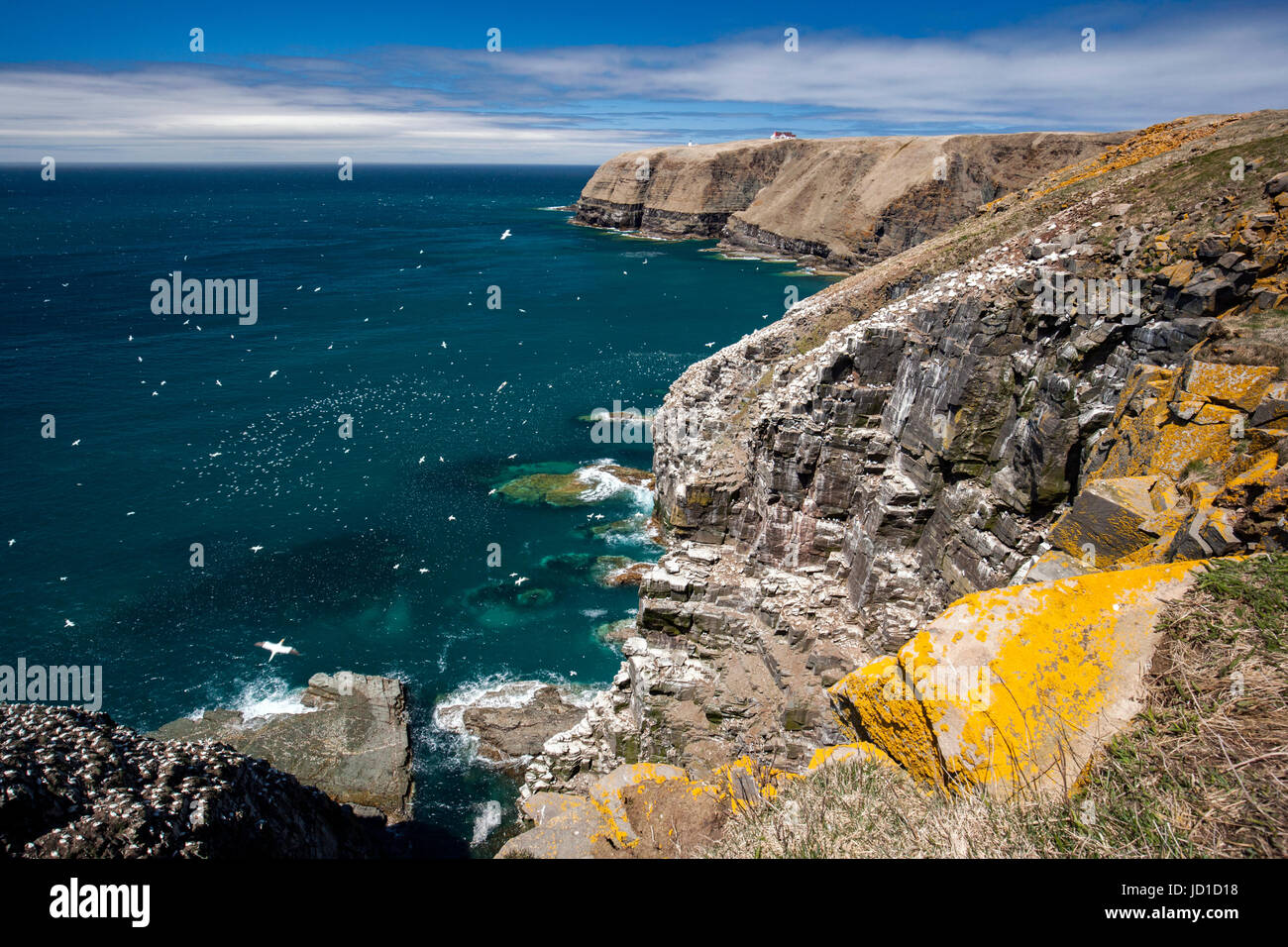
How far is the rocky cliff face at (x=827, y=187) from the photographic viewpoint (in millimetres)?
130875

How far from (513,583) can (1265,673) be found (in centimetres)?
3829

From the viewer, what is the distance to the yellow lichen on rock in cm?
862

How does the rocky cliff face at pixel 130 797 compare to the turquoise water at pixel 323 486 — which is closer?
the rocky cliff face at pixel 130 797

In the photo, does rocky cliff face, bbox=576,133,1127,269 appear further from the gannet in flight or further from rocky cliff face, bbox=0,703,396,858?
rocky cliff face, bbox=0,703,396,858

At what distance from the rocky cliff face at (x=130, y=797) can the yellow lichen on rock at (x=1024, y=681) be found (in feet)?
50.7

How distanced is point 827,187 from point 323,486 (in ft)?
429

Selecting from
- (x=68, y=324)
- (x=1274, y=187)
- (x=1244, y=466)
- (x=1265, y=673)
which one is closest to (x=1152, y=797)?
(x=1265, y=673)

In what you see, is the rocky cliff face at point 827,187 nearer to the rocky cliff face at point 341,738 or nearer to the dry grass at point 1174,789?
the rocky cliff face at point 341,738

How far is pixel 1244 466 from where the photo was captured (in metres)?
14.8

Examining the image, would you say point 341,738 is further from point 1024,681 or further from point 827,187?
point 827,187

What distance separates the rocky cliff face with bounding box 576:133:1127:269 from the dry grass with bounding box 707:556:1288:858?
131 metres

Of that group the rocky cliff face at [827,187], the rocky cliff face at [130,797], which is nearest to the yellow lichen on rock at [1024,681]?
the rocky cliff face at [130,797]

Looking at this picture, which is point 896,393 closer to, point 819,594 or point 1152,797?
point 819,594

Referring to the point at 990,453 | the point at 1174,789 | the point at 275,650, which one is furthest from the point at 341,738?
the point at 1174,789
